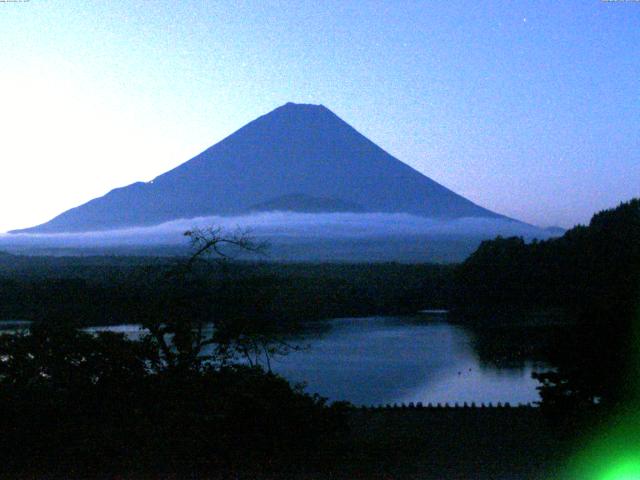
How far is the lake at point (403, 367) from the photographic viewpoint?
15.1 metres

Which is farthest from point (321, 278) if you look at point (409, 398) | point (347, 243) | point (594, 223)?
point (347, 243)

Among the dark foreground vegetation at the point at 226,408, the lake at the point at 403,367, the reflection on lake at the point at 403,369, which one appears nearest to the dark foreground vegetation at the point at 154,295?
the dark foreground vegetation at the point at 226,408

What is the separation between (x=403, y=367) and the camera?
19062 mm

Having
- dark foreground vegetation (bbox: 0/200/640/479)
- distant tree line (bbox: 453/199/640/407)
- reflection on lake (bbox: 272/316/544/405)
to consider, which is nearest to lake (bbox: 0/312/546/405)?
reflection on lake (bbox: 272/316/544/405)

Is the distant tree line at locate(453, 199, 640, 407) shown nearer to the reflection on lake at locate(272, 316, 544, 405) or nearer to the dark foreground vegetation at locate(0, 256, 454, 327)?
the reflection on lake at locate(272, 316, 544, 405)

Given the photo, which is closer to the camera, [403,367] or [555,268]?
[403,367]

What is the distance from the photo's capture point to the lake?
49.5 feet

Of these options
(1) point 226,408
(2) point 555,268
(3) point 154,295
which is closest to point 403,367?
(2) point 555,268

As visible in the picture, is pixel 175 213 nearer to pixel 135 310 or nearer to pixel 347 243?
pixel 347 243

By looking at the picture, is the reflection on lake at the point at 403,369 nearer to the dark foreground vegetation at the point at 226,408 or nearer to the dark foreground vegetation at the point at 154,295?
the dark foreground vegetation at the point at 154,295

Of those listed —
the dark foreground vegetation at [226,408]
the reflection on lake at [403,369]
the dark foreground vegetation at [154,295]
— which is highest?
the dark foreground vegetation at [154,295]

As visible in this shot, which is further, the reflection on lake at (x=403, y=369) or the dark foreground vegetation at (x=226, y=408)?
the reflection on lake at (x=403, y=369)

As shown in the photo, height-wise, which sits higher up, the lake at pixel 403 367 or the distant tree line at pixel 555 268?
the distant tree line at pixel 555 268

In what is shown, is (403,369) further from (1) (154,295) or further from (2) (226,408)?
(2) (226,408)
